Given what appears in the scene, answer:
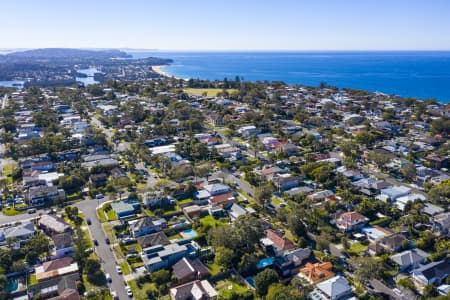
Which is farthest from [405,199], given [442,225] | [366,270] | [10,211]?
[10,211]

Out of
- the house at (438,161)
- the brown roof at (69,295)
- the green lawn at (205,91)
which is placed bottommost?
the brown roof at (69,295)

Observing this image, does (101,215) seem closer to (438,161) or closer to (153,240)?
(153,240)

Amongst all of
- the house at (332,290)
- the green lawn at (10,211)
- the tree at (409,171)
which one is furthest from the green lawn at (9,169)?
the tree at (409,171)

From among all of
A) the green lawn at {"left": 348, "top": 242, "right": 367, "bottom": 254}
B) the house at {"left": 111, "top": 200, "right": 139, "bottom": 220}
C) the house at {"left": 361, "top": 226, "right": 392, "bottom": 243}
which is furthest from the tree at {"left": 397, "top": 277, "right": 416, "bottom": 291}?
the house at {"left": 111, "top": 200, "right": 139, "bottom": 220}

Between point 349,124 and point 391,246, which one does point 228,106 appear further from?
point 391,246

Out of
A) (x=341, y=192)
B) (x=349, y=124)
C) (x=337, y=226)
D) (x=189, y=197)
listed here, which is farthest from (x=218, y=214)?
Result: (x=349, y=124)

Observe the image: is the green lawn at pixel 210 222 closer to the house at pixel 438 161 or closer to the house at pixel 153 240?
the house at pixel 153 240
